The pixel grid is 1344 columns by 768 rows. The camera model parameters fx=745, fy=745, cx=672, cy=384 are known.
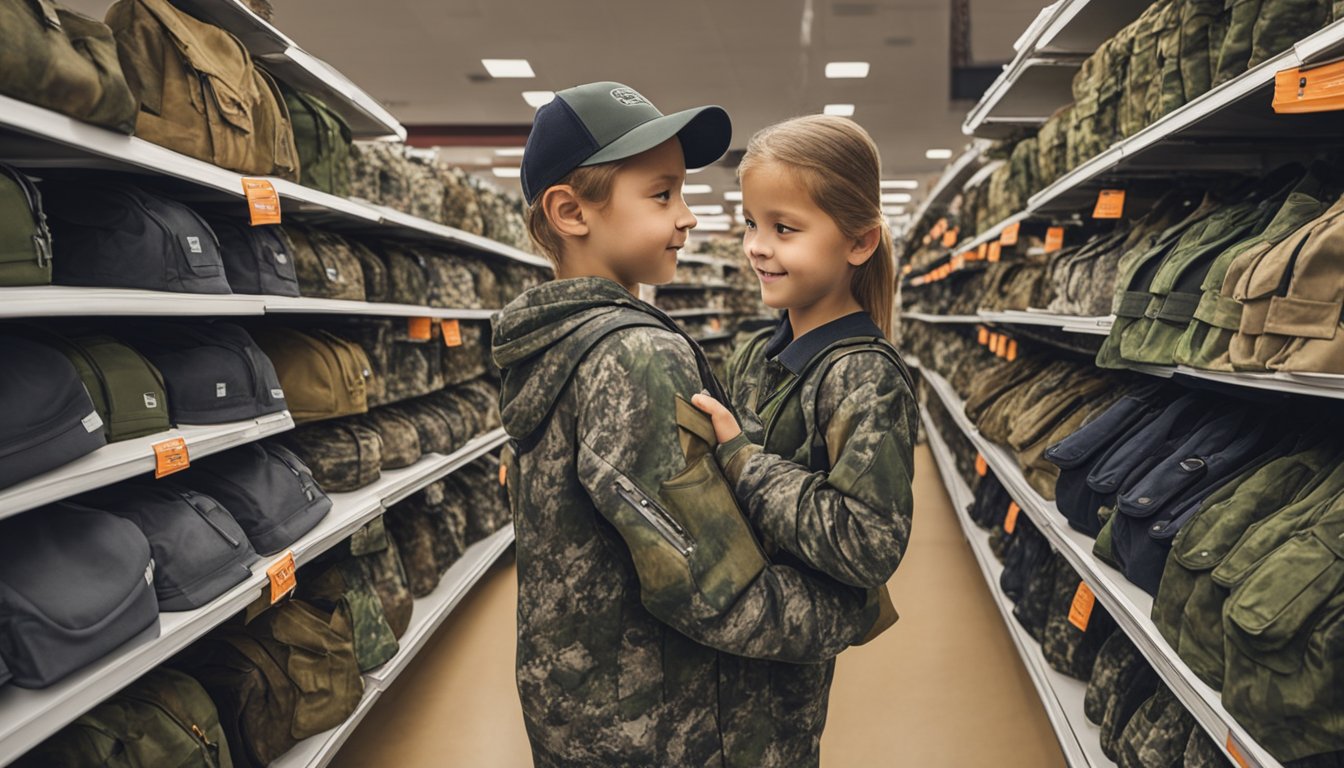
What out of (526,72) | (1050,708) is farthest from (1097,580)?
(526,72)

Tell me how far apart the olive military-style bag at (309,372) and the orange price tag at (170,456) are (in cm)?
79

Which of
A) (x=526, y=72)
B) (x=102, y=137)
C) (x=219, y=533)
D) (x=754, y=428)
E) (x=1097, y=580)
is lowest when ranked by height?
(x=1097, y=580)

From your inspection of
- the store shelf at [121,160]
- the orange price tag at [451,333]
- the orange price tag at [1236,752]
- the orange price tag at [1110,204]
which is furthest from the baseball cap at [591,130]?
the orange price tag at [451,333]

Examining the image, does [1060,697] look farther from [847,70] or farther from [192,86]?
[847,70]

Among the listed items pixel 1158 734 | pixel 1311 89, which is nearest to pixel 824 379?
pixel 1311 89

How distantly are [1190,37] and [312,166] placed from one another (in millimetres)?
2560

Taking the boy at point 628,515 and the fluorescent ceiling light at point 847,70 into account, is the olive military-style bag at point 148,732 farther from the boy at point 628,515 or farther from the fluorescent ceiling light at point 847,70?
the fluorescent ceiling light at point 847,70

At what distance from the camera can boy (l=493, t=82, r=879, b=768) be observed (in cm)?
94

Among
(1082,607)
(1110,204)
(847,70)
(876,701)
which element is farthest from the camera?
(847,70)

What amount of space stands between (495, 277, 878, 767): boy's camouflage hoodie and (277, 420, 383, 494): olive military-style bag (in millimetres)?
1679

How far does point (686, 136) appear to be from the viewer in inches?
45.3

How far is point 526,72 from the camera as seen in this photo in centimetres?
809

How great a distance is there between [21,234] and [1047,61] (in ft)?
10.4

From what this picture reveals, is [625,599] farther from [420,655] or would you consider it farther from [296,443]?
[420,655]
